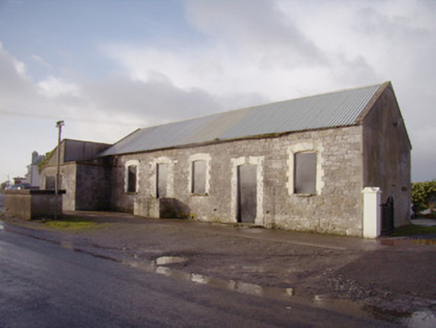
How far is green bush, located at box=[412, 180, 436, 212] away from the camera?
2190 cm

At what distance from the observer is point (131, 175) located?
23078mm

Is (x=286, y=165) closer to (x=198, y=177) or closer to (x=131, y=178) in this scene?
(x=198, y=177)

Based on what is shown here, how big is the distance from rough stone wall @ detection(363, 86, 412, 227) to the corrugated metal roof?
0.79m

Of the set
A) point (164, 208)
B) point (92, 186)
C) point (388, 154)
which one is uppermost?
point (388, 154)

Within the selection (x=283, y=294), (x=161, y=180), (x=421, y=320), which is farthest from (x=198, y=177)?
(x=421, y=320)

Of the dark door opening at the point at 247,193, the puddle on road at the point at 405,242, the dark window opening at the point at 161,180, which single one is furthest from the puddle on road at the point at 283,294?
the dark window opening at the point at 161,180

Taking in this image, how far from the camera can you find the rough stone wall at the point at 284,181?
12.9m

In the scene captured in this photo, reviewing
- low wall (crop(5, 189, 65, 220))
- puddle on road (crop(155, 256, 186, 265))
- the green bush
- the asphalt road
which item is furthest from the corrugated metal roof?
the green bush

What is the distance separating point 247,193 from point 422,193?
1298 centimetres

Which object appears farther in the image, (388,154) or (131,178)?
(131,178)

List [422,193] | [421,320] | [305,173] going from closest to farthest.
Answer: [421,320]
[305,173]
[422,193]

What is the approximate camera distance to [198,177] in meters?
18.4

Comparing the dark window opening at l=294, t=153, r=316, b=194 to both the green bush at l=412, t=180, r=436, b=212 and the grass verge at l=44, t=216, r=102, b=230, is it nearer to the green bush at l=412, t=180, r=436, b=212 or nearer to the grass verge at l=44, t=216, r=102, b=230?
the grass verge at l=44, t=216, r=102, b=230

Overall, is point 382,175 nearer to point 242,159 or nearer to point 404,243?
point 404,243
